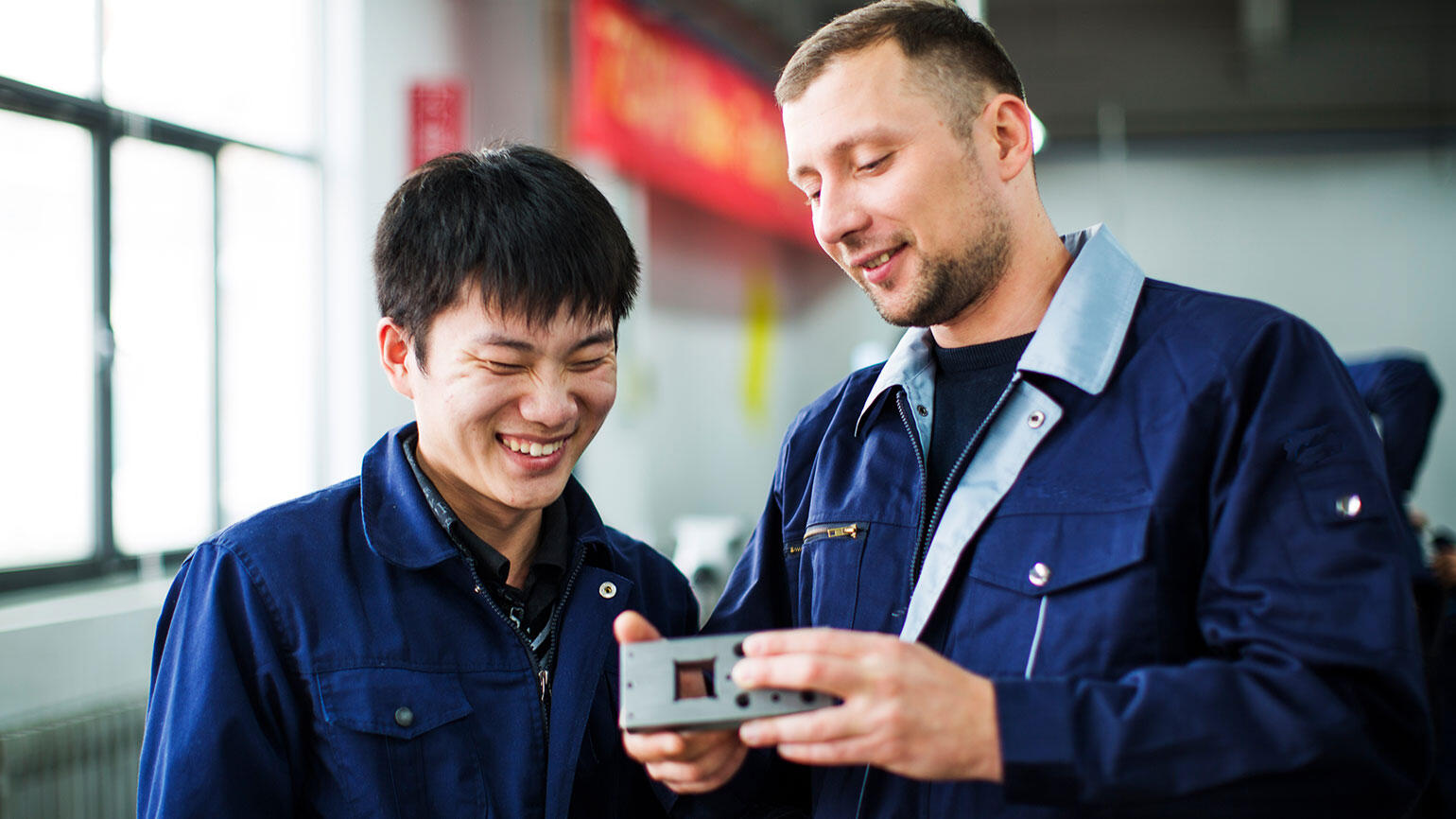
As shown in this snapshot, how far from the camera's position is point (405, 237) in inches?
52.5

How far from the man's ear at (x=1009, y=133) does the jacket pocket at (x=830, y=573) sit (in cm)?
45

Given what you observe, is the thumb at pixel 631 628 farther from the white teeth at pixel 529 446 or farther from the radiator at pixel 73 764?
the radiator at pixel 73 764

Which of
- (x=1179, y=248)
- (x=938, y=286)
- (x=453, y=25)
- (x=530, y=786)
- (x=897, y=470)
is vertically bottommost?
(x=530, y=786)

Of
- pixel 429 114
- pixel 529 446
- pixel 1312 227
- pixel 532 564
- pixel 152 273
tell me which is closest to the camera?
pixel 529 446

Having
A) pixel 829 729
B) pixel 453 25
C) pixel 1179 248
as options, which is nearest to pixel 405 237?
pixel 829 729

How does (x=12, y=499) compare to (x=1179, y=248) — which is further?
(x=1179, y=248)

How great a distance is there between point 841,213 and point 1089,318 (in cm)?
29

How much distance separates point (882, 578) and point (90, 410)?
320 centimetres

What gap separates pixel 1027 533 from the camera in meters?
1.14

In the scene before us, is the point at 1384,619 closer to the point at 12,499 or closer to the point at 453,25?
the point at 12,499

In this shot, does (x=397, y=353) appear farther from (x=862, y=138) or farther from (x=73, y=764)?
(x=73, y=764)

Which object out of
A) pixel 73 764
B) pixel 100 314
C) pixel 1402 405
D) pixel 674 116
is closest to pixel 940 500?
pixel 73 764

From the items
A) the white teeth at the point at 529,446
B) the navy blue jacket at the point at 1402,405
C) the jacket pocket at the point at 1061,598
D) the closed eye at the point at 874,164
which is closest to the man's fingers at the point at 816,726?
the jacket pocket at the point at 1061,598

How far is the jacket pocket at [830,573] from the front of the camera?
1.27 meters
